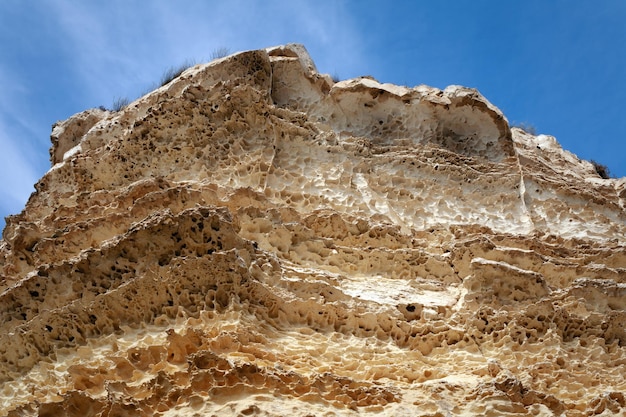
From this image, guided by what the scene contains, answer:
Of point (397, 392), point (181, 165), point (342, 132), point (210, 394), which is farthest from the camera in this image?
point (342, 132)

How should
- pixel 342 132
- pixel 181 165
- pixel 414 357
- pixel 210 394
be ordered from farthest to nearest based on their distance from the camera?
1. pixel 342 132
2. pixel 181 165
3. pixel 414 357
4. pixel 210 394

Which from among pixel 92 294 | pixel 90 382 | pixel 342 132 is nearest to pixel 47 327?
pixel 92 294

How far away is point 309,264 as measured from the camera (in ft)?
19.6

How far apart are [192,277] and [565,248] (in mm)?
3905

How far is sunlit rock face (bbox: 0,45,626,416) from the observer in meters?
4.46

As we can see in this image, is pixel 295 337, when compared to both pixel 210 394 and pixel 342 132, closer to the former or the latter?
pixel 210 394

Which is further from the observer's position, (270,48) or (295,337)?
(270,48)

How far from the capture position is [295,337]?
199 inches

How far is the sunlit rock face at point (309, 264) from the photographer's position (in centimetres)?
446

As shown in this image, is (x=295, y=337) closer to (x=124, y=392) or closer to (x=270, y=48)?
(x=124, y=392)

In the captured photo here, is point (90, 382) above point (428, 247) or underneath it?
underneath

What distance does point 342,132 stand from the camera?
863 centimetres

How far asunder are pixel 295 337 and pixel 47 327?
193cm

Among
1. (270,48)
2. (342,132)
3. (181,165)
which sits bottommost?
(181,165)
